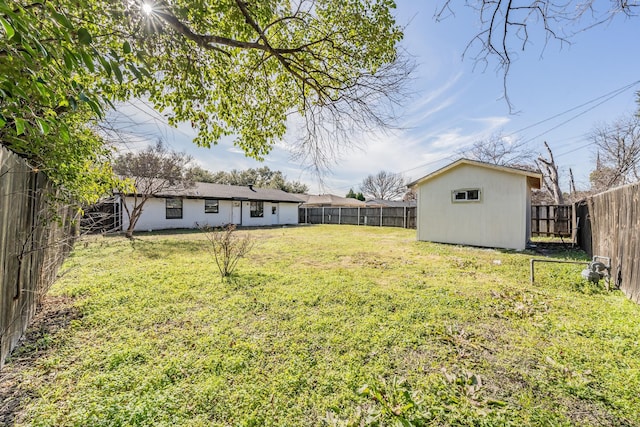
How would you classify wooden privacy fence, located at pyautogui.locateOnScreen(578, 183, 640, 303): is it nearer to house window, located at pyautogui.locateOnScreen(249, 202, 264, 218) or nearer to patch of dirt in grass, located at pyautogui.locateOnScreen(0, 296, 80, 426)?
patch of dirt in grass, located at pyautogui.locateOnScreen(0, 296, 80, 426)

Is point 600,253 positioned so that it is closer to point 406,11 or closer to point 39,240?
point 406,11

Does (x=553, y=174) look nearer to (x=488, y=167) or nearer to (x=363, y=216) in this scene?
(x=488, y=167)

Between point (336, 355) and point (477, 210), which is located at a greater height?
point (477, 210)

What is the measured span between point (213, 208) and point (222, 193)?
1202 mm

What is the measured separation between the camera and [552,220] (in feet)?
37.7

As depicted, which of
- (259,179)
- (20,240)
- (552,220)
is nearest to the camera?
(20,240)

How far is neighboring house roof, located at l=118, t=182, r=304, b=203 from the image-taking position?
14.5 metres

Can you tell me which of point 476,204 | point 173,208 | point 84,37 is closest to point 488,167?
point 476,204

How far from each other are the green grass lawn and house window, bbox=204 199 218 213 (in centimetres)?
1212

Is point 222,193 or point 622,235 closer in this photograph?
point 622,235

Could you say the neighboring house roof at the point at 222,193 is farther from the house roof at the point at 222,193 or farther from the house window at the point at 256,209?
the house window at the point at 256,209

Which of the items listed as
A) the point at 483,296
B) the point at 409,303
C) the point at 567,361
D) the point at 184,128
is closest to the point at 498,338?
the point at 567,361

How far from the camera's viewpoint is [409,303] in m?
3.90

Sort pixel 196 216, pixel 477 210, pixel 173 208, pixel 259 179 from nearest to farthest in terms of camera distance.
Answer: pixel 477 210 < pixel 173 208 < pixel 196 216 < pixel 259 179
